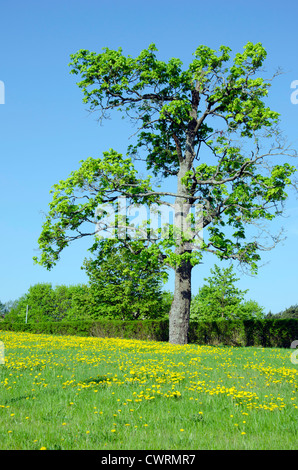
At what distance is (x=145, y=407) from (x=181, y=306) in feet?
53.7

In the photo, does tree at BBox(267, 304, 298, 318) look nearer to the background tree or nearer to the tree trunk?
the background tree

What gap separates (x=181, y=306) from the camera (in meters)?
24.3

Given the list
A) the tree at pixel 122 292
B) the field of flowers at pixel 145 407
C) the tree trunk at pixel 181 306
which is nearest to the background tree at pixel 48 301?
the tree at pixel 122 292

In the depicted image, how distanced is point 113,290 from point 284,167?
31.8 m

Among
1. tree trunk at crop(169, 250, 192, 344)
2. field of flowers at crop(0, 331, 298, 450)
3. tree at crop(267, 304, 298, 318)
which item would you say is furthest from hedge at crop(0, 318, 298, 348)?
tree at crop(267, 304, 298, 318)

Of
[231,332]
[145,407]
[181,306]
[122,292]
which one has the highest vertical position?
[122,292]

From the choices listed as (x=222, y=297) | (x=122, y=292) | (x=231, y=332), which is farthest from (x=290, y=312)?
(x=231, y=332)

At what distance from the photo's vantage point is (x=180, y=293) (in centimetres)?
2430

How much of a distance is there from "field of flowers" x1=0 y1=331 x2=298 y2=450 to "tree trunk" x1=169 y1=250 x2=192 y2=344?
10687 mm

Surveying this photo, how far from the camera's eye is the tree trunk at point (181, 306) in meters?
24.4

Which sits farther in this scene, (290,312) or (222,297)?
(290,312)

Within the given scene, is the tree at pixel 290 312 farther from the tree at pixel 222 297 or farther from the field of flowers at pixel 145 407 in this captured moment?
the field of flowers at pixel 145 407

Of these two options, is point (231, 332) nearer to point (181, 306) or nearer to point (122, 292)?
point (181, 306)
